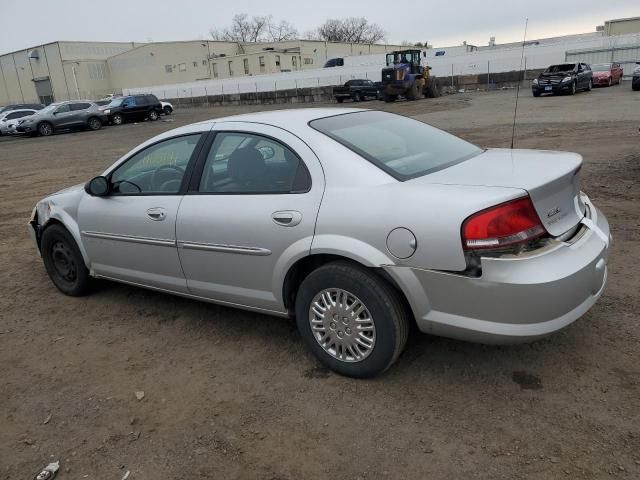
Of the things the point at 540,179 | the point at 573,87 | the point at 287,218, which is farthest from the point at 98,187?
the point at 573,87

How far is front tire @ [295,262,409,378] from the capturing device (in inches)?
118

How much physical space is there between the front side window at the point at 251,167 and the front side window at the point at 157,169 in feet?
0.86

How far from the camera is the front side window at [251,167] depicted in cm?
336

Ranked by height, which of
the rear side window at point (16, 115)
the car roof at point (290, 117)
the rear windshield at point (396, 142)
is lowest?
the rear windshield at point (396, 142)

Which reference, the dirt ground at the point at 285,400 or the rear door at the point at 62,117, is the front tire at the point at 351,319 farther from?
the rear door at the point at 62,117

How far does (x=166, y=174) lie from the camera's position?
412 cm

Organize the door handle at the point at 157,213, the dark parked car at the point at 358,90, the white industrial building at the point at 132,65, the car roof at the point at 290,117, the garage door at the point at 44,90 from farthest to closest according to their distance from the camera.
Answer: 1. the garage door at the point at 44,90
2. the white industrial building at the point at 132,65
3. the dark parked car at the point at 358,90
4. the door handle at the point at 157,213
5. the car roof at the point at 290,117

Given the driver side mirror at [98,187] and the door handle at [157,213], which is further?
the driver side mirror at [98,187]

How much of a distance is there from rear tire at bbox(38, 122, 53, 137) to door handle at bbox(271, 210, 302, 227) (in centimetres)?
2971

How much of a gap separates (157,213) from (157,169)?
47cm

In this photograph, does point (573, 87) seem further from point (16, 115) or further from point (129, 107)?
point (16, 115)

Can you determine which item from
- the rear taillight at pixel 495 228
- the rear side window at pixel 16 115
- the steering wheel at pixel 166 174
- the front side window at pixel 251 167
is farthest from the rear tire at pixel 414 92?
the rear taillight at pixel 495 228

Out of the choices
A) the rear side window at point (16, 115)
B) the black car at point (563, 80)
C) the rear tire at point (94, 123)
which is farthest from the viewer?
the rear side window at point (16, 115)

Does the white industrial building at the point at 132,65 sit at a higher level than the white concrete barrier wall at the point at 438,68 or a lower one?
higher
